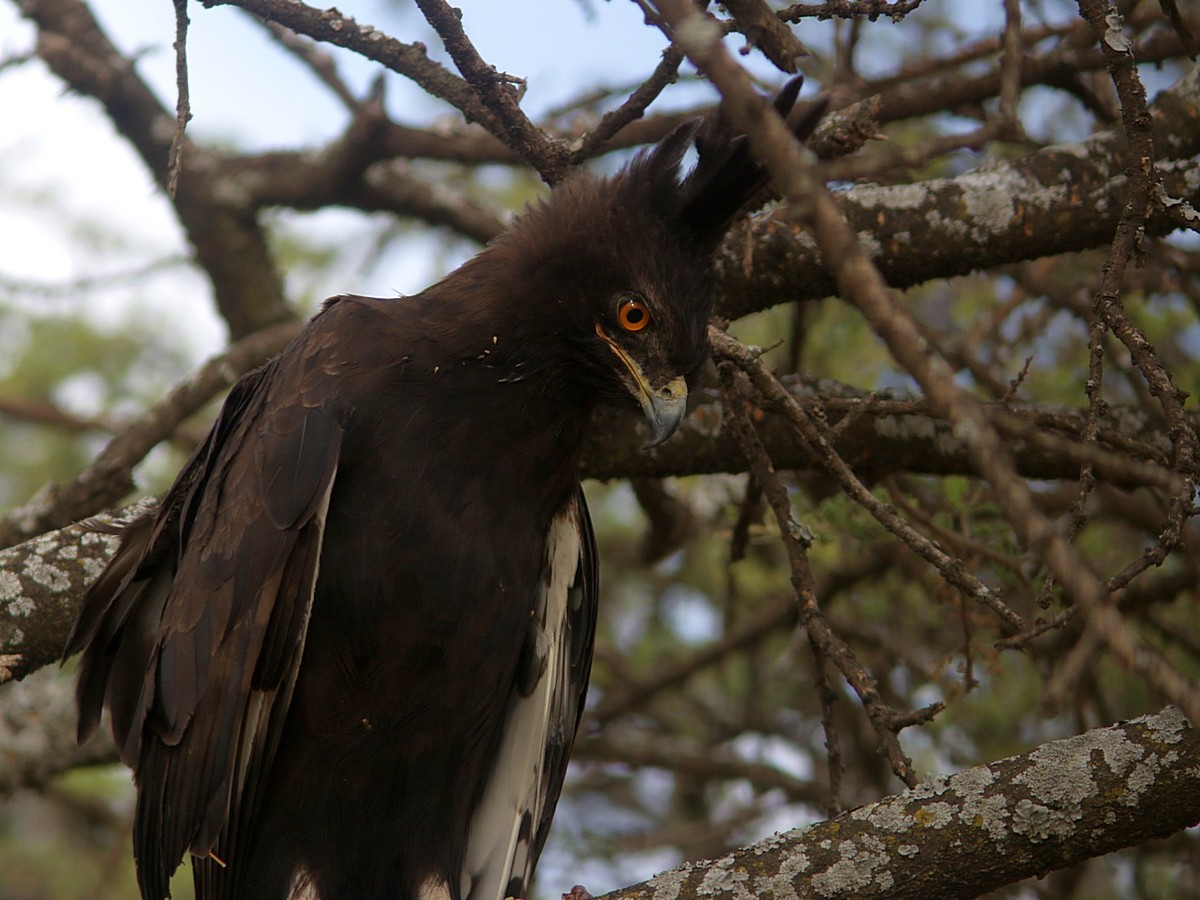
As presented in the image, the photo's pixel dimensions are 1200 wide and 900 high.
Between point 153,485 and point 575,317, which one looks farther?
point 153,485

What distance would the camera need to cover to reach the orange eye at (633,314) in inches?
154

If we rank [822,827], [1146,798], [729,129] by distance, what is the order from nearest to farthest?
[1146,798] < [822,827] < [729,129]

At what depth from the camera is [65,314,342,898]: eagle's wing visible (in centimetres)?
383

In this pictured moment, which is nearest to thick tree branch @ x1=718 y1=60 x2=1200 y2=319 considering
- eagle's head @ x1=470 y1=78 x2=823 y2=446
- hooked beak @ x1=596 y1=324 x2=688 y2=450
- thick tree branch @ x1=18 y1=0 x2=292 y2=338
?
eagle's head @ x1=470 y1=78 x2=823 y2=446

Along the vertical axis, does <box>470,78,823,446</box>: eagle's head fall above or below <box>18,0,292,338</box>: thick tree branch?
below

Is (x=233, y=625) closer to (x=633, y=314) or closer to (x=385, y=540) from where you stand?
(x=385, y=540)

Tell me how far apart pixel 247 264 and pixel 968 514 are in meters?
4.02

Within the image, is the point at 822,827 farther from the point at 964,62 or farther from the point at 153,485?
the point at 153,485

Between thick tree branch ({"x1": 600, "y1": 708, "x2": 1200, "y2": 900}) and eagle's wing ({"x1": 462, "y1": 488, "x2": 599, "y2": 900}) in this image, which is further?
eagle's wing ({"x1": 462, "y1": 488, "x2": 599, "y2": 900})

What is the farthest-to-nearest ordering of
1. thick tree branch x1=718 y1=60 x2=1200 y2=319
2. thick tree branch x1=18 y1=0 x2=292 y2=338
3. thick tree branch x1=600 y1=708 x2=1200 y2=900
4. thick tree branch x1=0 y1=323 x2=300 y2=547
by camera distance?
thick tree branch x1=18 y1=0 x2=292 y2=338, thick tree branch x1=0 y1=323 x2=300 y2=547, thick tree branch x1=718 y1=60 x2=1200 y2=319, thick tree branch x1=600 y1=708 x2=1200 y2=900

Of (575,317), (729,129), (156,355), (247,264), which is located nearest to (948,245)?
(729,129)

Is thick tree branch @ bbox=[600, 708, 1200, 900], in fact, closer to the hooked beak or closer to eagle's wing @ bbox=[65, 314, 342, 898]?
the hooked beak

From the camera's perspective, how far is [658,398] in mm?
3918

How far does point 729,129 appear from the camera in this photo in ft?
12.9
